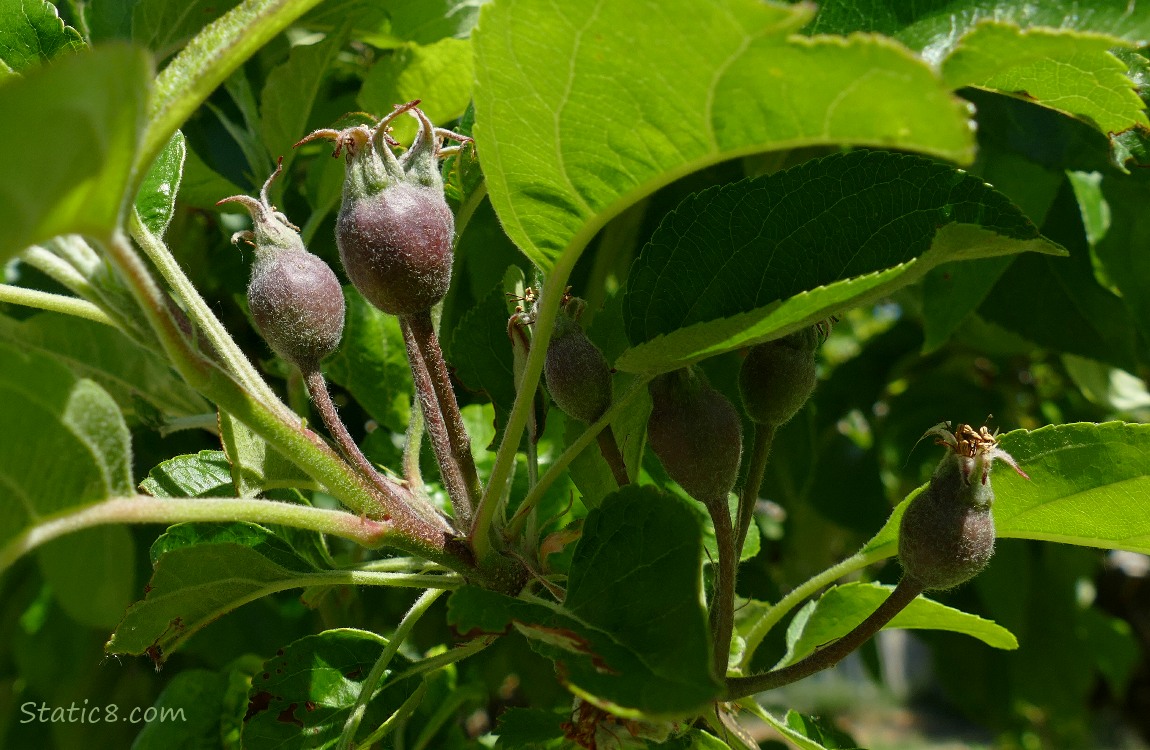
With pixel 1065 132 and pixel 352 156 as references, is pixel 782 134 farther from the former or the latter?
pixel 1065 132

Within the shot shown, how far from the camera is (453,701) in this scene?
1799mm

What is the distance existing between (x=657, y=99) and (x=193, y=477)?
0.83 metres

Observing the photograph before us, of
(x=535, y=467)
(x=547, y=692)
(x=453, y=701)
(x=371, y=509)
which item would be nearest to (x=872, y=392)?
(x=547, y=692)

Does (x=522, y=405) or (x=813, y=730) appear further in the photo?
(x=813, y=730)

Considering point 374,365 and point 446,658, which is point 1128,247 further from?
point 446,658

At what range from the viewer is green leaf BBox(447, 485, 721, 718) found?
2.74 ft

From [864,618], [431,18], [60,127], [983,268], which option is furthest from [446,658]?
[983,268]

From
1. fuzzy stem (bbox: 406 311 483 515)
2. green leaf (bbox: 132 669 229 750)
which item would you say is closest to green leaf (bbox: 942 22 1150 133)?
fuzzy stem (bbox: 406 311 483 515)

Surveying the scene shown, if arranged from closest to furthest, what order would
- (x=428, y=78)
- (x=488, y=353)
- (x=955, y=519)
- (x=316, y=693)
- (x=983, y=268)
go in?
1. (x=955, y=519)
2. (x=316, y=693)
3. (x=488, y=353)
4. (x=428, y=78)
5. (x=983, y=268)

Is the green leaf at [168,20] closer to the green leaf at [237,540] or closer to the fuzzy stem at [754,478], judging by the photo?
the green leaf at [237,540]

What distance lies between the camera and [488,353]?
151 cm

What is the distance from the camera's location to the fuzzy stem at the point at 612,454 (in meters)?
1.16

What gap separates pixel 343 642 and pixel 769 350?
0.64 m

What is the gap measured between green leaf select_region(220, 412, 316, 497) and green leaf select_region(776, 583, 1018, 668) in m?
0.69
